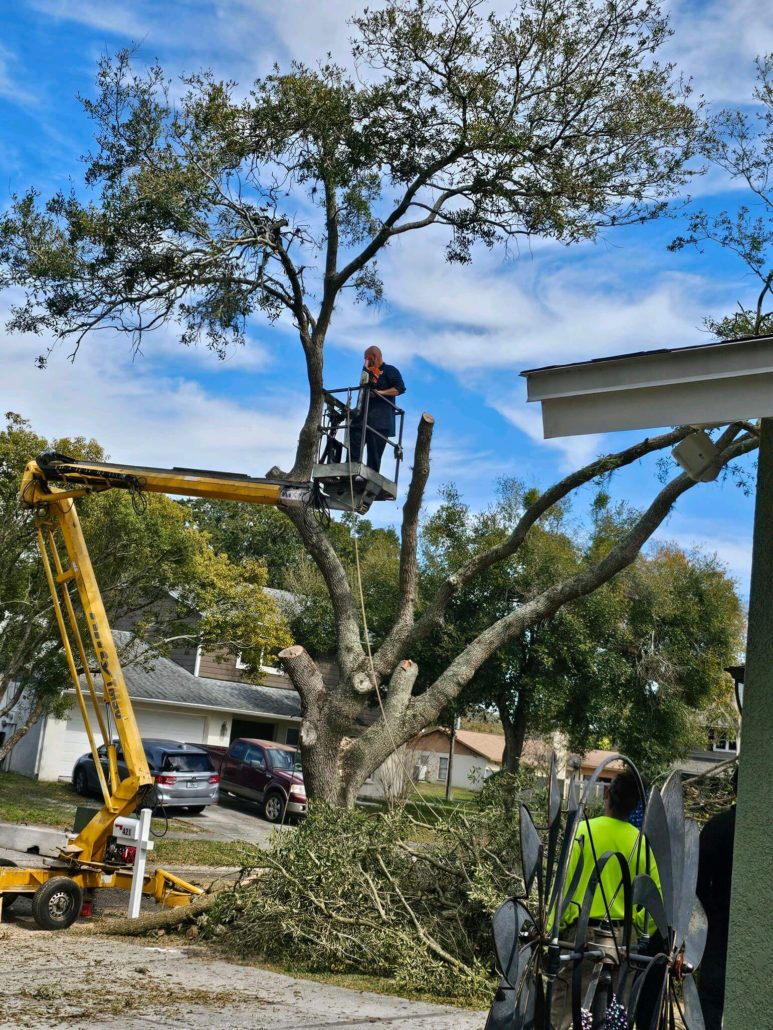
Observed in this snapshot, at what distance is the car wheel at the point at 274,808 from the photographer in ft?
90.6

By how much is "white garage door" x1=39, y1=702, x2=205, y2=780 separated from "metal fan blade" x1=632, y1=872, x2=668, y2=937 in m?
28.0

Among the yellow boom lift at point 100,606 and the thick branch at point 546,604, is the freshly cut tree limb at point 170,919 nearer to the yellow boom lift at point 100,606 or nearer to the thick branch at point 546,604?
the yellow boom lift at point 100,606

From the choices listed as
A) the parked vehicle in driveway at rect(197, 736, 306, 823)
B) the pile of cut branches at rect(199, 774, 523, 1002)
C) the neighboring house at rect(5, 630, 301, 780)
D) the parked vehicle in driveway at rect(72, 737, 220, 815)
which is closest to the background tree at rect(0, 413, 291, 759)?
the parked vehicle in driveway at rect(72, 737, 220, 815)

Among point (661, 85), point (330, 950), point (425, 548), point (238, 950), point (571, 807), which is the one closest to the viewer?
point (571, 807)

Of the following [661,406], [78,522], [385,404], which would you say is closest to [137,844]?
[78,522]

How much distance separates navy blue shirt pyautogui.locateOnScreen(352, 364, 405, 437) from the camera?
12172 mm

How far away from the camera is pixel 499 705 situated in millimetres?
29703

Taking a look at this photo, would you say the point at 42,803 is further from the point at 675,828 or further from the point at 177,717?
the point at 675,828

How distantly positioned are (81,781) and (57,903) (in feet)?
58.4

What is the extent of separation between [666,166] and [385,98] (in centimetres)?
387

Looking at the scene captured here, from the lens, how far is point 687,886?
12.9 feet

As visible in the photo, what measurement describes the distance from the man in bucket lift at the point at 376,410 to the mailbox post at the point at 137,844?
15.0 feet

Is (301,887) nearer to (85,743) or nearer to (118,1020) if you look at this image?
(118,1020)

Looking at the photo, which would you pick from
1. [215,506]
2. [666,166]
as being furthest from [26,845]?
[215,506]
